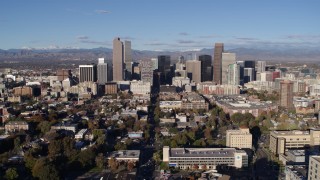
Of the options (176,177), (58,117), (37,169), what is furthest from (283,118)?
(37,169)

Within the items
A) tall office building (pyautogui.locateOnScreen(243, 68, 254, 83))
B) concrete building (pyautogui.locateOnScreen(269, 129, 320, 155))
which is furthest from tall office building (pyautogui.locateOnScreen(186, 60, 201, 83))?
concrete building (pyautogui.locateOnScreen(269, 129, 320, 155))

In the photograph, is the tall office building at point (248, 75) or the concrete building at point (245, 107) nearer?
the concrete building at point (245, 107)

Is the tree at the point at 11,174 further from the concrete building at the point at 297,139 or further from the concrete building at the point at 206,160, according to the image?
the concrete building at the point at 297,139

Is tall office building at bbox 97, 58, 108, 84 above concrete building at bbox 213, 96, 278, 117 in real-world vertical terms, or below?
above

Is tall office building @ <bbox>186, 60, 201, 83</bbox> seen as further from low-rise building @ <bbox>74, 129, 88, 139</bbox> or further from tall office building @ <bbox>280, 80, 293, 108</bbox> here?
low-rise building @ <bbox>74, 129, 88, 139</bbox>

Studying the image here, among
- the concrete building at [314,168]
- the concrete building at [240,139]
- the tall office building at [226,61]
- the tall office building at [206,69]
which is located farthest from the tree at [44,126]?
the tall office building at [206,69]

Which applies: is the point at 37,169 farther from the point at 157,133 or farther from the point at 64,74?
the point at 64,74
